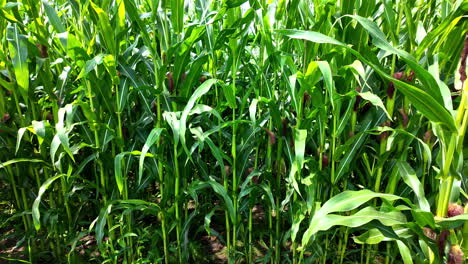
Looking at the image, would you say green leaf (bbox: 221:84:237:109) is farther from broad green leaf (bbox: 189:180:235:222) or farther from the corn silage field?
broad green leaf (bbox: 189:180:235:222)

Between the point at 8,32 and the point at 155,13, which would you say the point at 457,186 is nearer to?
the point at 155,13

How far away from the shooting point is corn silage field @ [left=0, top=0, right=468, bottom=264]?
1.37 m

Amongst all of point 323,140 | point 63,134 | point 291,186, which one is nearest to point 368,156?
point 323,140

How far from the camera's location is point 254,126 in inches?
60.3

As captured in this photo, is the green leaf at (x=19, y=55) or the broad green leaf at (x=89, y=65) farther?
the green leaf at (x=19, y=55)

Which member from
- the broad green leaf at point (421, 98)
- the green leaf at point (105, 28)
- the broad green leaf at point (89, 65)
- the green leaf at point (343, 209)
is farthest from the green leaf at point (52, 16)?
the green leaf at point (343, 209)

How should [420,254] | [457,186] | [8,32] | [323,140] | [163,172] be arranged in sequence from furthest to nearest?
[163,172], [8,32], [323,140], [420,254], [457,186]

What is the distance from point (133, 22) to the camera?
5.59ft

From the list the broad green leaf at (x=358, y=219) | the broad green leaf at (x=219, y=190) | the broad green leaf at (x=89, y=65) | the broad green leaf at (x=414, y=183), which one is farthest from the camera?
the broad green leaf at (x=219, y=190)

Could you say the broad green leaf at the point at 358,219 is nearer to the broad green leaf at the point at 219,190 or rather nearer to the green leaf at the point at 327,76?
the green leaf at the point at 327,76

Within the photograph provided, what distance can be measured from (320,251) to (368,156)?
49 centimetres

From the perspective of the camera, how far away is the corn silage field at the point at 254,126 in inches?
53.9

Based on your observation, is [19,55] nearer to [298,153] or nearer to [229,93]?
[229,93]

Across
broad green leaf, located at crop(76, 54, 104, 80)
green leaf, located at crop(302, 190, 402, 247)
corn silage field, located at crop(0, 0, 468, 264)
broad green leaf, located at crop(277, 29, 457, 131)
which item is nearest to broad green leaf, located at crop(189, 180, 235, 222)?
corn silage field, located at crop(0, 0, 468, 264)
